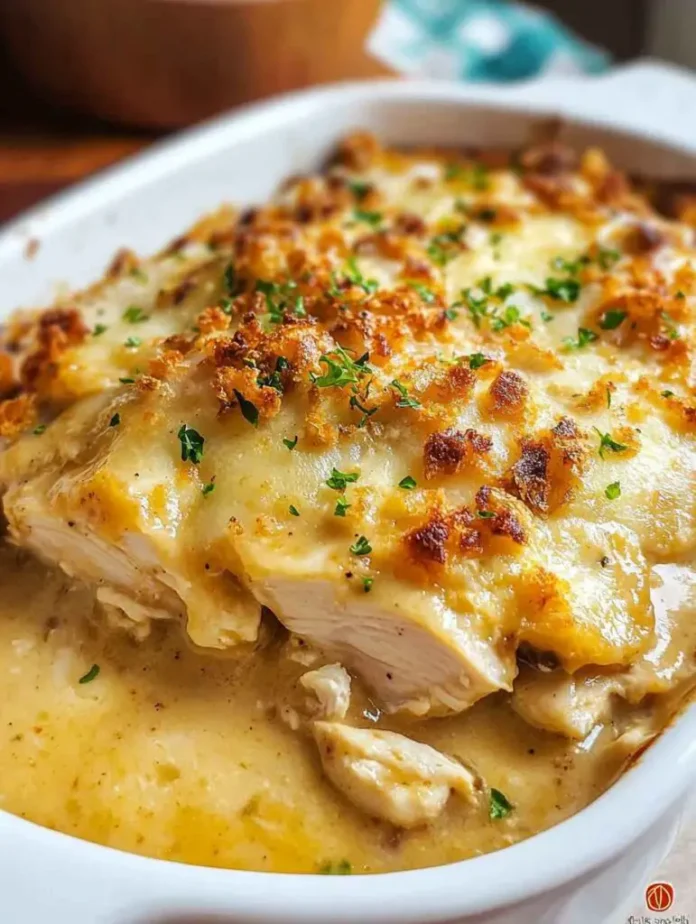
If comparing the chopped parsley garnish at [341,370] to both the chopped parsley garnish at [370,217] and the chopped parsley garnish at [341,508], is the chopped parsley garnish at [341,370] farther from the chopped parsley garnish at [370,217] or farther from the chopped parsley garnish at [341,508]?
the chopped parsley garnish at [370,217]

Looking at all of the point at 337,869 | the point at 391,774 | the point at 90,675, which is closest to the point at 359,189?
the point at 90,675

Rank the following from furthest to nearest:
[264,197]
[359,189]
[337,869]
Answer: [264,197] → [359,189] → [337,869]

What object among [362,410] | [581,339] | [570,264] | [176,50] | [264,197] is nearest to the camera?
[362,410]

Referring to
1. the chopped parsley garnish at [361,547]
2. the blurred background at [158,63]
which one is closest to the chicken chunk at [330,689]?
the chopped parsley garnish at [361,547]

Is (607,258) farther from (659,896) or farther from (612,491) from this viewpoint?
(659,896)

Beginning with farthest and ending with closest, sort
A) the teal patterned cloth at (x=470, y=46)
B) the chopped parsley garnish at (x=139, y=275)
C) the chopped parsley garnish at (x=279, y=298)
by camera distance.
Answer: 1. the teal patterned cloth at (x=470, y=46)
2. the chopped parsley garnish at (x=139, y=275)
3. the chopped parsley garnish at (x=279, y=298)

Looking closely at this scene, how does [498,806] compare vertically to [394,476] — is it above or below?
below

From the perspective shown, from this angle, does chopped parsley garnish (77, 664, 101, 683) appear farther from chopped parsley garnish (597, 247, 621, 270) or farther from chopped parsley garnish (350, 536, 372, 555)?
chopped parsley garnish (597, 247, 621, 270)

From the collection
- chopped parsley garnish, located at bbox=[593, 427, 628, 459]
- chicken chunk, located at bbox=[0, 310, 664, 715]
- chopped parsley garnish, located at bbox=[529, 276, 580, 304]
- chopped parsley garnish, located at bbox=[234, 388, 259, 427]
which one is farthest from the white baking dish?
chopped parsley garnish, located at bbox=[529, 276, 580, 304]
